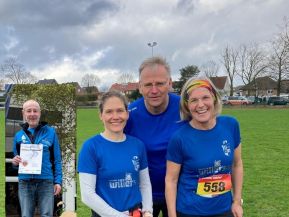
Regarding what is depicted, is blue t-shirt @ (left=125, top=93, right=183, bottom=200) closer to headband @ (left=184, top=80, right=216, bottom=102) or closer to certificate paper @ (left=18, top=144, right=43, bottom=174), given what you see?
headband @ (left=184, top=80, right=216, bottom=102)

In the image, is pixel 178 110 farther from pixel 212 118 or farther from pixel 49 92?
pixel 49 92

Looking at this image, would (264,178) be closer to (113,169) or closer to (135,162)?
(135,162)

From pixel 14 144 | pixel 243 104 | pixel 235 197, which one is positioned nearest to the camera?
pixel 235 197

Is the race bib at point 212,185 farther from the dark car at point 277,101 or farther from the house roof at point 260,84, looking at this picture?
the house roof at point 260,84

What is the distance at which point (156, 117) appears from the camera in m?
3.13

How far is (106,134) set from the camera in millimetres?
2803

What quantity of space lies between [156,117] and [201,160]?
0.59 metres

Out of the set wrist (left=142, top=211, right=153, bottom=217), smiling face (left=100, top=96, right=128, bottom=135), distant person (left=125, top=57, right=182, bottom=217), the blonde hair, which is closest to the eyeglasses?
distant person (left=125, top=57, right=182, bottom=217)

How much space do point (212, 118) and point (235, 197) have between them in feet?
2.03

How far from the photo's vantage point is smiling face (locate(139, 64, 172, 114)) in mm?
3016

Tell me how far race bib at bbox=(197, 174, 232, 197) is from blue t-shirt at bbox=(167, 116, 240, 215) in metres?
0.02

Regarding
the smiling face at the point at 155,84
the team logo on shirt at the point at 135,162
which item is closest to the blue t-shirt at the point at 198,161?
the team logo on shirt at the point at 135,162

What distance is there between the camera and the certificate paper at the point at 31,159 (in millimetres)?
4609

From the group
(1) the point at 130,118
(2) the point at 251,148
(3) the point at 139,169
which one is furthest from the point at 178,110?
(2) the point at 251,148
